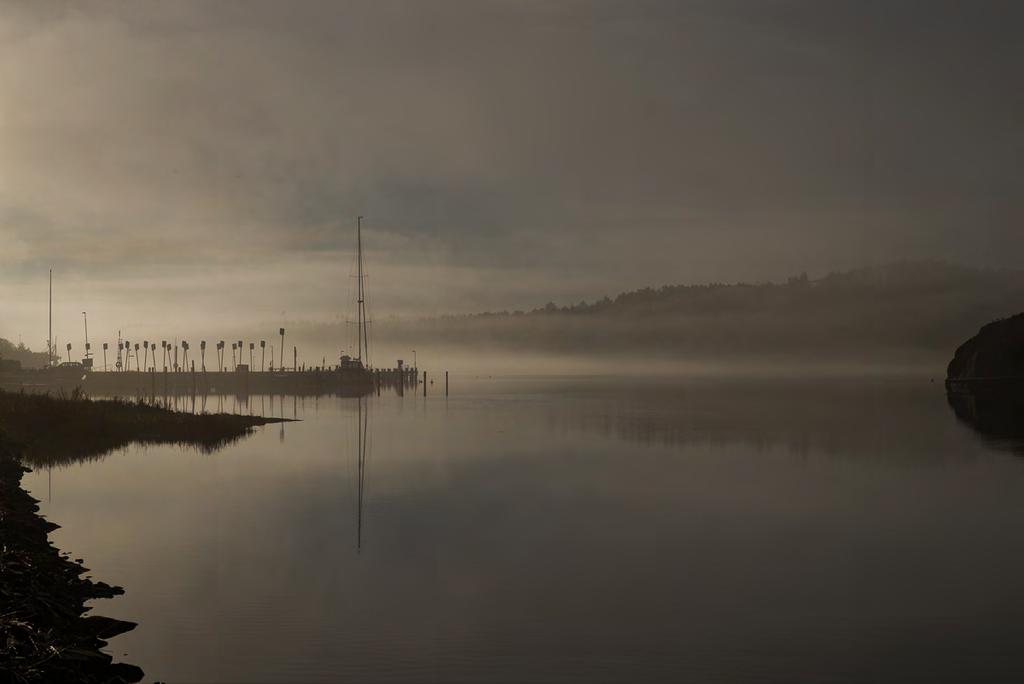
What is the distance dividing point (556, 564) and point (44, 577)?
464 inches

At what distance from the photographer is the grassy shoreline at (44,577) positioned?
38.8 feet

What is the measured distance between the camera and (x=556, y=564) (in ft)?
76.6

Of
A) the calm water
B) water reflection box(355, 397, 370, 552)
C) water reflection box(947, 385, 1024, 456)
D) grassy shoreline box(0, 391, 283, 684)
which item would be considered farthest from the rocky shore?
water reflection box(947, 385, 1024, 456)

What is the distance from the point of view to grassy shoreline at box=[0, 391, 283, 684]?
38.8ft

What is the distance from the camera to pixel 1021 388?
4690 inches

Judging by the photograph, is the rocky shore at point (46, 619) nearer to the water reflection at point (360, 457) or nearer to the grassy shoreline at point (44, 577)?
the grassy shoreline at point (44, 577)

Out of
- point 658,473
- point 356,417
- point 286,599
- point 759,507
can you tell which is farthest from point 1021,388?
point 286,599

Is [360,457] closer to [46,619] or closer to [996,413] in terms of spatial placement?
[46,619]

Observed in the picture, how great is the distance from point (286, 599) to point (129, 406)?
4627 centimetres

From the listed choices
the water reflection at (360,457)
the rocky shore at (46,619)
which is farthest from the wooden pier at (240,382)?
the rocky shore at (46,619)

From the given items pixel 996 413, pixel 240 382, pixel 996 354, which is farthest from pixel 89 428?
pixel 240 382

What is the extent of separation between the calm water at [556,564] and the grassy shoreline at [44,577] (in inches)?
35.2

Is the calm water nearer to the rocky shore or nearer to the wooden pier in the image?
the rocky shore

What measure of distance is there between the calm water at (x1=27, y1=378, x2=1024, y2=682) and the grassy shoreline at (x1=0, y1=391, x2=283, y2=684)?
0.90 meters
